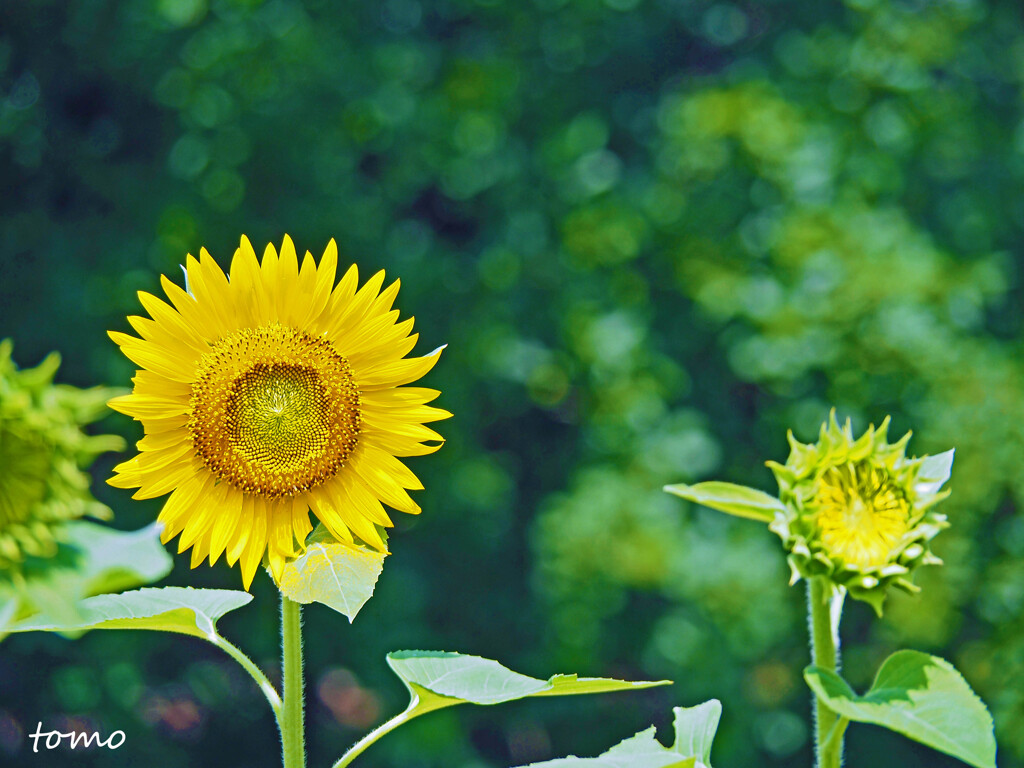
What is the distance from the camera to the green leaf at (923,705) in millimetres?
468

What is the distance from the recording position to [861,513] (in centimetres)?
59

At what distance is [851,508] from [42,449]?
1.35 ft

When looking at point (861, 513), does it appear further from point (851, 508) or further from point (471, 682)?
point (471, 682)

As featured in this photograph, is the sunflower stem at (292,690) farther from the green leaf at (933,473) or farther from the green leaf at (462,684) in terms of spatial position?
the green leaf at (933,473)

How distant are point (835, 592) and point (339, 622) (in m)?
1.87

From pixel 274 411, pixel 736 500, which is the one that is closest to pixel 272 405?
pixel 274 411

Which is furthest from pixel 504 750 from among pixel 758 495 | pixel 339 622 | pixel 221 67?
pixel 758 495

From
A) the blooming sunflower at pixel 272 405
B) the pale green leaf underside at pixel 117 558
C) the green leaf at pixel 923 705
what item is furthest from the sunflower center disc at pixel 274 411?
the green leaf at pixel 923 705

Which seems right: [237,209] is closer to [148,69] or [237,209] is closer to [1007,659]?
[148,69]

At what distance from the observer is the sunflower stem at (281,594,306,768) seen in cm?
48

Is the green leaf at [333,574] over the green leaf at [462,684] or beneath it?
over

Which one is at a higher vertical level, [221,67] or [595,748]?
[221,67]

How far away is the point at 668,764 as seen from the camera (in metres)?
0.44

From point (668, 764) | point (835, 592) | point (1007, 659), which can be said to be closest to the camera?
point (668, 764)
